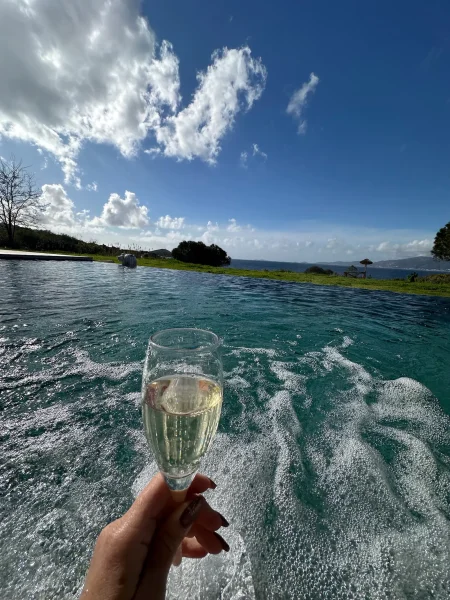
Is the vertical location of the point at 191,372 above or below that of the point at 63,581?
above

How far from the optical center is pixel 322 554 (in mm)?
1469

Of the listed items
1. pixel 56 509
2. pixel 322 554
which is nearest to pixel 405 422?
pixel 322 554

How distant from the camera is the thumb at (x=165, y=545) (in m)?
0.79

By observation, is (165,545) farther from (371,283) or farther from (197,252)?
(197,252)

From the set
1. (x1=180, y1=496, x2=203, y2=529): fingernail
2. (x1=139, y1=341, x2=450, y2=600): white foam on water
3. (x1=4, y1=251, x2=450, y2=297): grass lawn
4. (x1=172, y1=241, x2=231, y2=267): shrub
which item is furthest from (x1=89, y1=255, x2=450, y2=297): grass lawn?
(x1=180, y1=496, x2=203, y2=529): fingernail

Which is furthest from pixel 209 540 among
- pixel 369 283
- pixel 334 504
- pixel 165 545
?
pixel 369 283

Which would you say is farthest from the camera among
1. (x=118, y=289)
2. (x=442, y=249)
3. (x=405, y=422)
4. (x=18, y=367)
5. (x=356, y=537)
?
(x=442, y=249)

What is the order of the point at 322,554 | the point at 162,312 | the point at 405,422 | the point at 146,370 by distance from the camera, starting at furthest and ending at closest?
the point at 162,312 < the point at 405,422 < the point at 322,554 < the point at 146,370

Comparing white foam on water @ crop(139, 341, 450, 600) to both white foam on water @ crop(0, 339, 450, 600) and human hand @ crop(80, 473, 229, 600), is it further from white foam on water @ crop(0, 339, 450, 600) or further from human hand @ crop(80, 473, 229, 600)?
human hand @ crop(80, 473, 229, 600)

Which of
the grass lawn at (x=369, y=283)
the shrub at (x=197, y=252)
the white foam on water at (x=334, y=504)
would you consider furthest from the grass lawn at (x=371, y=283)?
the white foam on water at (x=334, y=504)

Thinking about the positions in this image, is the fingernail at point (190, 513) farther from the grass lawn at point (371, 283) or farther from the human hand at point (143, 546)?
the grass lawn at point (371, 283)

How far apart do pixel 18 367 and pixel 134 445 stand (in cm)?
245

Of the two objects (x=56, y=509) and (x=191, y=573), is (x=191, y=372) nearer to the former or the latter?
(x=191, y=573)

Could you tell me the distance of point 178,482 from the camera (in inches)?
33.1
